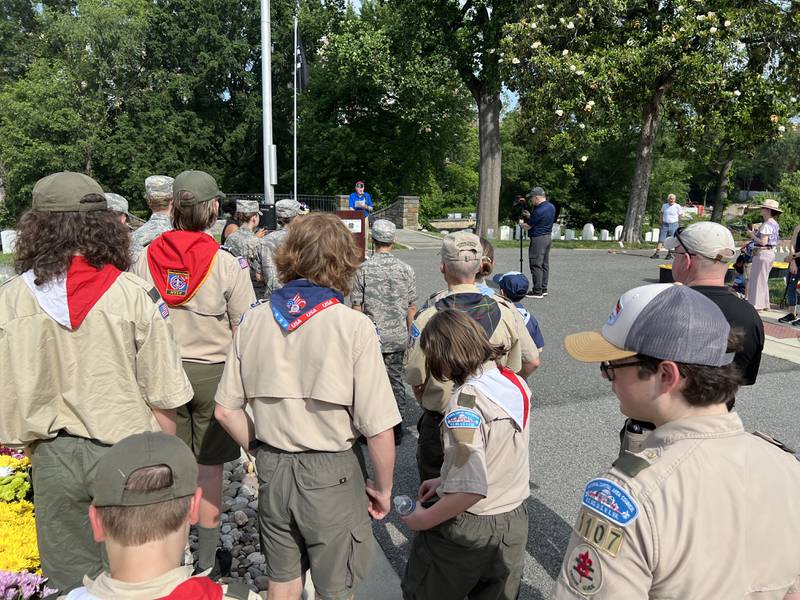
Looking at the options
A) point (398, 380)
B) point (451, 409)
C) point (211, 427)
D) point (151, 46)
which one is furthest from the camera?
point (151, 46)

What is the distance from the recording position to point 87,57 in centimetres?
3142

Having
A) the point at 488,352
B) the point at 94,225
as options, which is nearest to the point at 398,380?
the point at 488,352

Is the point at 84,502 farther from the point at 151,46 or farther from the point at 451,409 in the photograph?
the point at 151,46

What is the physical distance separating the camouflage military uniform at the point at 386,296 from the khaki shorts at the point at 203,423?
1811mm

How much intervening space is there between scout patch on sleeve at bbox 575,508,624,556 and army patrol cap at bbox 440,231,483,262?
6.41ft

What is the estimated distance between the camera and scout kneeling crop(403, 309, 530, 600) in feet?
6.93

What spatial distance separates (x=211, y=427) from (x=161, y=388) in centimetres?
86

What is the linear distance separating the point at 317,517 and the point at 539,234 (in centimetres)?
851

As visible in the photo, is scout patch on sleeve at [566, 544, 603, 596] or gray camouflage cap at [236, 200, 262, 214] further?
gray camouflage cap at [236, 200, 262, 214]

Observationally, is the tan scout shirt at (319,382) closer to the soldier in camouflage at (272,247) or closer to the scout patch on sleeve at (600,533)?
the scout patch on sleeve at (600,533)

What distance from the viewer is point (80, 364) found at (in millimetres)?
2180

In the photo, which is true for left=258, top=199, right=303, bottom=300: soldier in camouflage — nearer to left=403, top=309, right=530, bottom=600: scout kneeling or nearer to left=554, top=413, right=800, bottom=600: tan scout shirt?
left=403, top=309, right=530, bottom=600: scout kneeling

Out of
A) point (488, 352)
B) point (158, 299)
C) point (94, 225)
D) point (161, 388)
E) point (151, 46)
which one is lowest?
point (161, 388)

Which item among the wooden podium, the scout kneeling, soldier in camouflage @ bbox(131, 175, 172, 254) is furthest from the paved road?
the wooden podium
